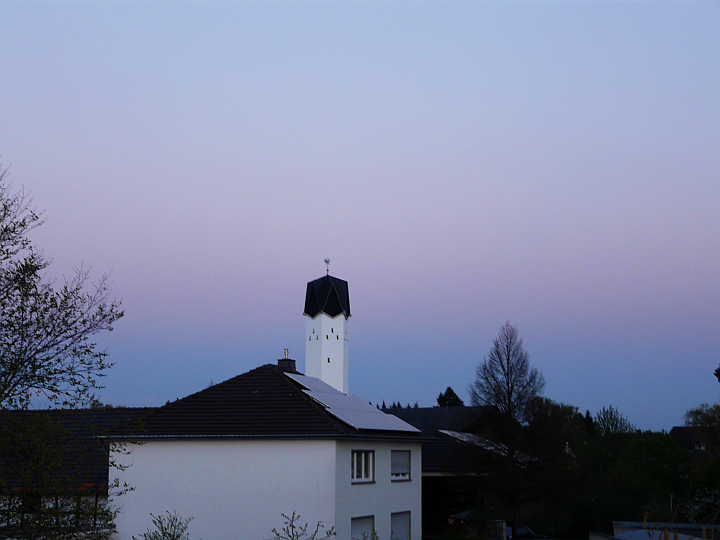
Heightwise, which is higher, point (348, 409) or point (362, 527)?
point (348, 409)

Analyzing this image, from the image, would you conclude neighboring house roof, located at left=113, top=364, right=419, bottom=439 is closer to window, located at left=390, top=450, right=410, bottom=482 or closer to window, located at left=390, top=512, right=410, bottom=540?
window, located at left=390, top=450, right=410, bottom=482

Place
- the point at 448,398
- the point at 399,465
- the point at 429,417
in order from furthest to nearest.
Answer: the point at 448,398, the point at 429,417, the point at 399,465

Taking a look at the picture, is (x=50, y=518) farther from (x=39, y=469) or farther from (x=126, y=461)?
(x=126, y=461)

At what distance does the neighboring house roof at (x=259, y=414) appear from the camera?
25.6 meters

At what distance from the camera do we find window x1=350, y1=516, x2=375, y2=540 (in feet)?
85.2

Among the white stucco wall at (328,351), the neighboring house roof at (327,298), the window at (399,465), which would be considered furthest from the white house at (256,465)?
the neighboring house roof at (327,298)

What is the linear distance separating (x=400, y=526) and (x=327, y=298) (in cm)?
3882

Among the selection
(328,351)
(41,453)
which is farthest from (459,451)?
(328,351)

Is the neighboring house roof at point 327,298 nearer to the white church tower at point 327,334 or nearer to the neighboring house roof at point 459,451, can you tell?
the white church tower at point 327,334

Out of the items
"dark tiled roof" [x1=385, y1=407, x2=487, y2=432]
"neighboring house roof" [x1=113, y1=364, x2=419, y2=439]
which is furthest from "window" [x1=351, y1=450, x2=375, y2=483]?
"dark tiled roof" [x1=385, y1=407, x2=487, y2=432]

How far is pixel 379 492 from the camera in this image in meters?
27.9

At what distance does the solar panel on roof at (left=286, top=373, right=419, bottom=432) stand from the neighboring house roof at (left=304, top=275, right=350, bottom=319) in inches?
1297

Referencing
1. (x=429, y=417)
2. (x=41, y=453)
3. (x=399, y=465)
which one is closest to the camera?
(x=41, y=453)

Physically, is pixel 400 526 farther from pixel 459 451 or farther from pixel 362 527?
pixel 459 451
